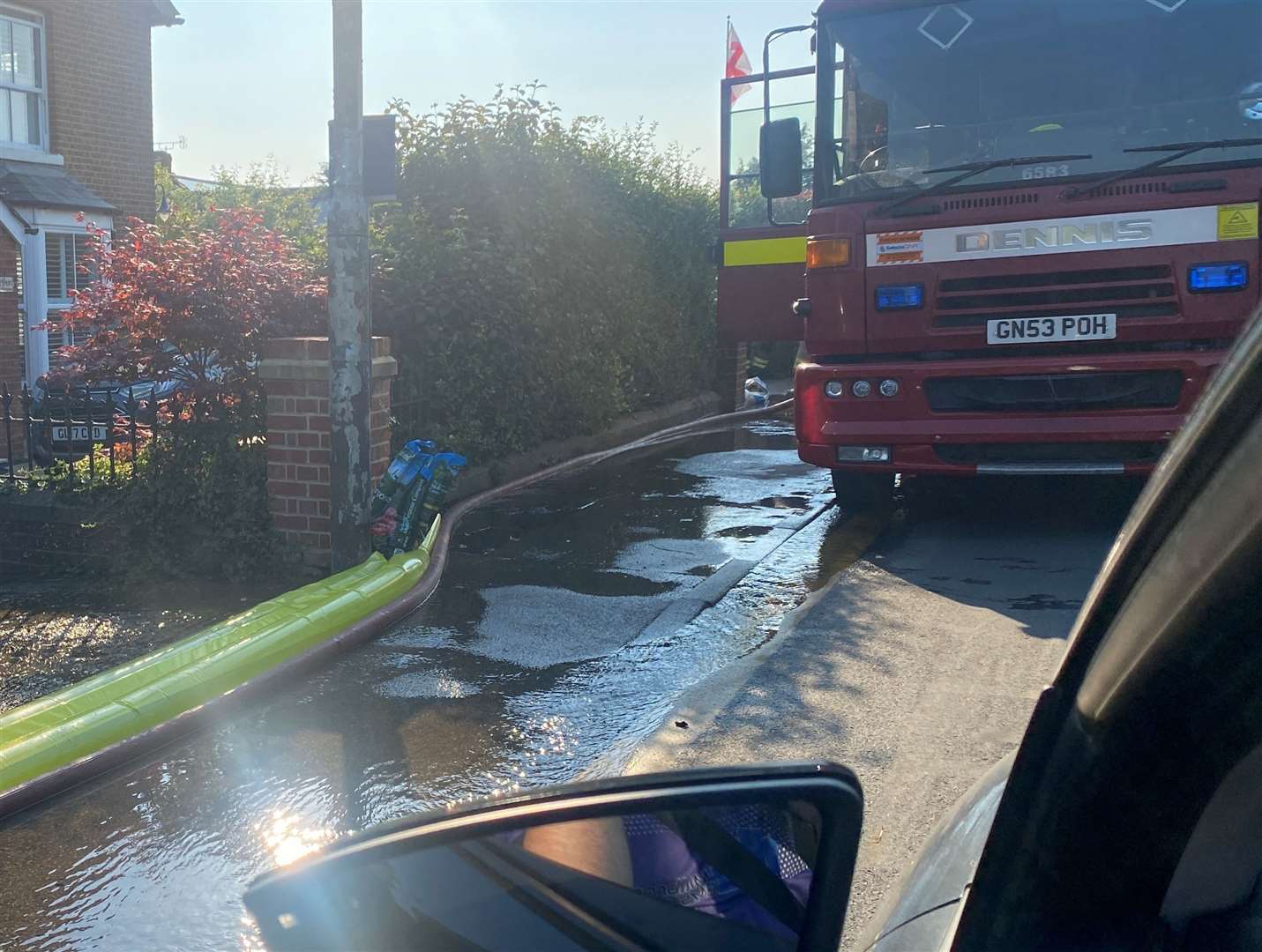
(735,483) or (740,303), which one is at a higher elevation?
(740,303)

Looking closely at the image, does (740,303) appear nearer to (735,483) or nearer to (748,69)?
(735,483)

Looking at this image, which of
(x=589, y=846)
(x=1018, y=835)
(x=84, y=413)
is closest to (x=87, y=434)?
(x=84, y=413)

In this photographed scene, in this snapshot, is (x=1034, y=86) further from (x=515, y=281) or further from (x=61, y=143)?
(x=61, y=143)

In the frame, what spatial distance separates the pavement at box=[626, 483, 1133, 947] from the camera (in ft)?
12.9

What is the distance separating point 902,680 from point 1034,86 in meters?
3.91

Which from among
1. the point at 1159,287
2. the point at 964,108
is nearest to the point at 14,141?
the point at 964,108

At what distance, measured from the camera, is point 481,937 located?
50.8 inches

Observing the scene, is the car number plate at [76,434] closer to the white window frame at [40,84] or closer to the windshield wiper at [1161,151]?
the windshield wiper at [1161,151]

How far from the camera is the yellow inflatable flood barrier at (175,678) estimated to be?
4059mm

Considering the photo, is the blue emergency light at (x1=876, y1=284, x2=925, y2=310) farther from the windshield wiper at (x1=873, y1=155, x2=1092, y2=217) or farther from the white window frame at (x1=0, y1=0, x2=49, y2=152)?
the white window frame at (x1=0, y1=0, x2=49, y2=152)

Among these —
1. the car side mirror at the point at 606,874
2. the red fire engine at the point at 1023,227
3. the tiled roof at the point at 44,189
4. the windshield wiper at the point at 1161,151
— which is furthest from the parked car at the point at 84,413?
the tiled roof at the point at 44,189

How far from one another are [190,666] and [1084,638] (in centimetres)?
426

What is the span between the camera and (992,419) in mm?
6984

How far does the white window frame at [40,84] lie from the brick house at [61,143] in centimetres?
1
